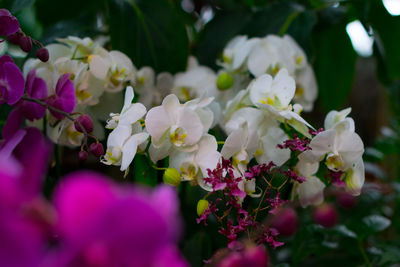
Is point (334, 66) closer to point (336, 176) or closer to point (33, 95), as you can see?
point (336, 176)

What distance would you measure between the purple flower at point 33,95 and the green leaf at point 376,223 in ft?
1.46

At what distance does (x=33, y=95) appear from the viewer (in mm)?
442

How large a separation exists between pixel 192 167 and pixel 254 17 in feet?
1.48

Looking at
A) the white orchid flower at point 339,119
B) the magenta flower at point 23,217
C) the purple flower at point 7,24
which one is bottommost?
the white orchid flower at point 339,119

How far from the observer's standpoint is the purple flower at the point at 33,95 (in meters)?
0.43

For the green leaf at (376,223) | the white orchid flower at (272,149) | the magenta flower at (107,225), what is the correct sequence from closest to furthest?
1. the magenta flower at (107,225)
2. the white orchid flower at (272,149)
3. the green leaf at (376,223)

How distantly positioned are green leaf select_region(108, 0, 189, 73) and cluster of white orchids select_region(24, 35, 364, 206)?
0.09m

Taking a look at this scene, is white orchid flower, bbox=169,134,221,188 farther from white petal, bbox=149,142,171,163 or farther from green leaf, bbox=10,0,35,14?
green leaf, bbox=10,0,35,14

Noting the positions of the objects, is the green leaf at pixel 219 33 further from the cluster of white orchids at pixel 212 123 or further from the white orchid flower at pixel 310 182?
the white orchid flower at pixel 310 182

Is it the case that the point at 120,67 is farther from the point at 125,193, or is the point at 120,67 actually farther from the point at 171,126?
the point at 125,193

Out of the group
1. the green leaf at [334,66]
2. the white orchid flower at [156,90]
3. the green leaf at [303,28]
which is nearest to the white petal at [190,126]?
the white orchid flower at [156,90]

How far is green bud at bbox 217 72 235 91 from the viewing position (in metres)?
0.61

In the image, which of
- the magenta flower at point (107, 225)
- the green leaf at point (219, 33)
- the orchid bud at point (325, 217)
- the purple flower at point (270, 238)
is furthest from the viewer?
the green leaf at point (219, 33)

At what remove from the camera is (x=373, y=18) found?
0.78 m
